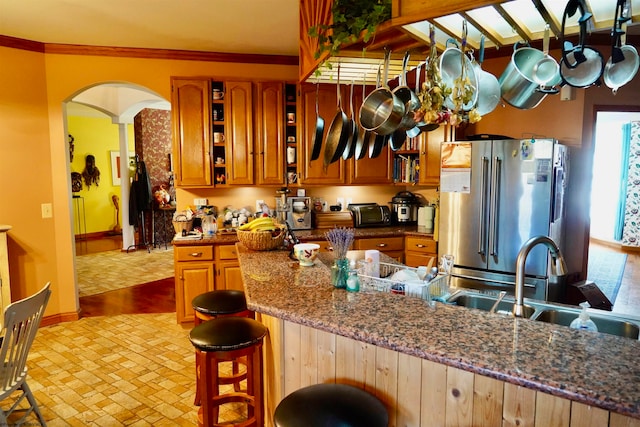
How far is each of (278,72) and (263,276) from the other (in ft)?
9.88

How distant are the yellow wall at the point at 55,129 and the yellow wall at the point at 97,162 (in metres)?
5.20

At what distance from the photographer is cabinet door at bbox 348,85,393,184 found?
4613 millimetres

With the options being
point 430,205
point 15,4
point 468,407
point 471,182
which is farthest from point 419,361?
point 15,4


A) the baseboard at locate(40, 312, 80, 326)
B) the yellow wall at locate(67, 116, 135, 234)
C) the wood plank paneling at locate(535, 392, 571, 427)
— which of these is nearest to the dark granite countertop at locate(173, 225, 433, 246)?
the baseboard at locate(40, 312, 80, 326)

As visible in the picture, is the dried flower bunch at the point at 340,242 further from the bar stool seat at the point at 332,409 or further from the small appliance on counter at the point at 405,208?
the small appliance on counter at the point at 405,208

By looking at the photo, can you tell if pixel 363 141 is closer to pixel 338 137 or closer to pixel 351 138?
pixel 351 138

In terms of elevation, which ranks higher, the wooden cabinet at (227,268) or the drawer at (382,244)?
the drawer at (382,244)

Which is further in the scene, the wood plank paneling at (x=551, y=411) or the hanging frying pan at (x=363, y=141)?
the hanging frying pan at (x=363, y=141)

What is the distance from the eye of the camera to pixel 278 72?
4.64 metres

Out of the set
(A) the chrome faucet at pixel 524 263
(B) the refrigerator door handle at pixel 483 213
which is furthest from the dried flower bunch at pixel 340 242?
(B) the refrigerator door handle at pixel 483 213

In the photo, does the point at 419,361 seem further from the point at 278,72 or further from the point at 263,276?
the point at 278,72

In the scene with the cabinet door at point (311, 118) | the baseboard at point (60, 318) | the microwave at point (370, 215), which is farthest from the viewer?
the microwave at point (370, 215)

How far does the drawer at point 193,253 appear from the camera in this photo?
400cm

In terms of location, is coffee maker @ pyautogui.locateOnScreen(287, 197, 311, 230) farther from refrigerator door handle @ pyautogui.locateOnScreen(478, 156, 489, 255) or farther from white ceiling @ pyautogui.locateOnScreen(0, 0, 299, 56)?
refrigerator door handle @ pyautogui.locateOnScreen(478, 156, 489, 255)
